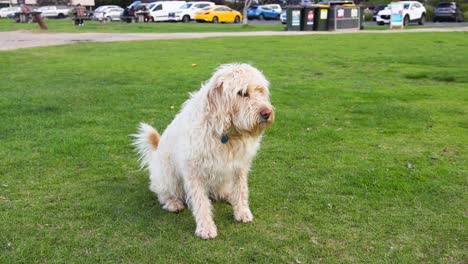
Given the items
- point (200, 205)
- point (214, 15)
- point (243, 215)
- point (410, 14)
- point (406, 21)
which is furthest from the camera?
point (214, 15)

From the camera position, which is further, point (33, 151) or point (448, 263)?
point (33, 151)

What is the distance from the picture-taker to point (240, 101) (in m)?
3.51

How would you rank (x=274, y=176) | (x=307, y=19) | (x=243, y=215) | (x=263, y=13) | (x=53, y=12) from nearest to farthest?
(x=243, y=215) < (x=274, y=176) < (x=307, y=19) < (x=263, y=13) < (x=53, y=12)

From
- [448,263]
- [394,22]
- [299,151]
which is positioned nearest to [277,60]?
[299,151]

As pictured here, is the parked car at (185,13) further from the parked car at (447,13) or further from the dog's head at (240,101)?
the dog's head at (240,101)

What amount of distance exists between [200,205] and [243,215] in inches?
16.3

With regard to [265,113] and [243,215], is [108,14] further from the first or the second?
[265,113]

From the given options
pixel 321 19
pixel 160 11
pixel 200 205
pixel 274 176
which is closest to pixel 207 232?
pixel 200 205

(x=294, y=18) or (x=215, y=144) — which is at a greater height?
(x=294, y=18)

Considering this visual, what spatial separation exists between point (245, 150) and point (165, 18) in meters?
45.9

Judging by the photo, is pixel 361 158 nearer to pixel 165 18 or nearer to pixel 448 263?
pixel 448 263

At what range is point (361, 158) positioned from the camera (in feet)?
18.2

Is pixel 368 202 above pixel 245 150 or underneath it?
underneath

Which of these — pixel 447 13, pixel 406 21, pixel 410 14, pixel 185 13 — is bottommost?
pixel 406 21
